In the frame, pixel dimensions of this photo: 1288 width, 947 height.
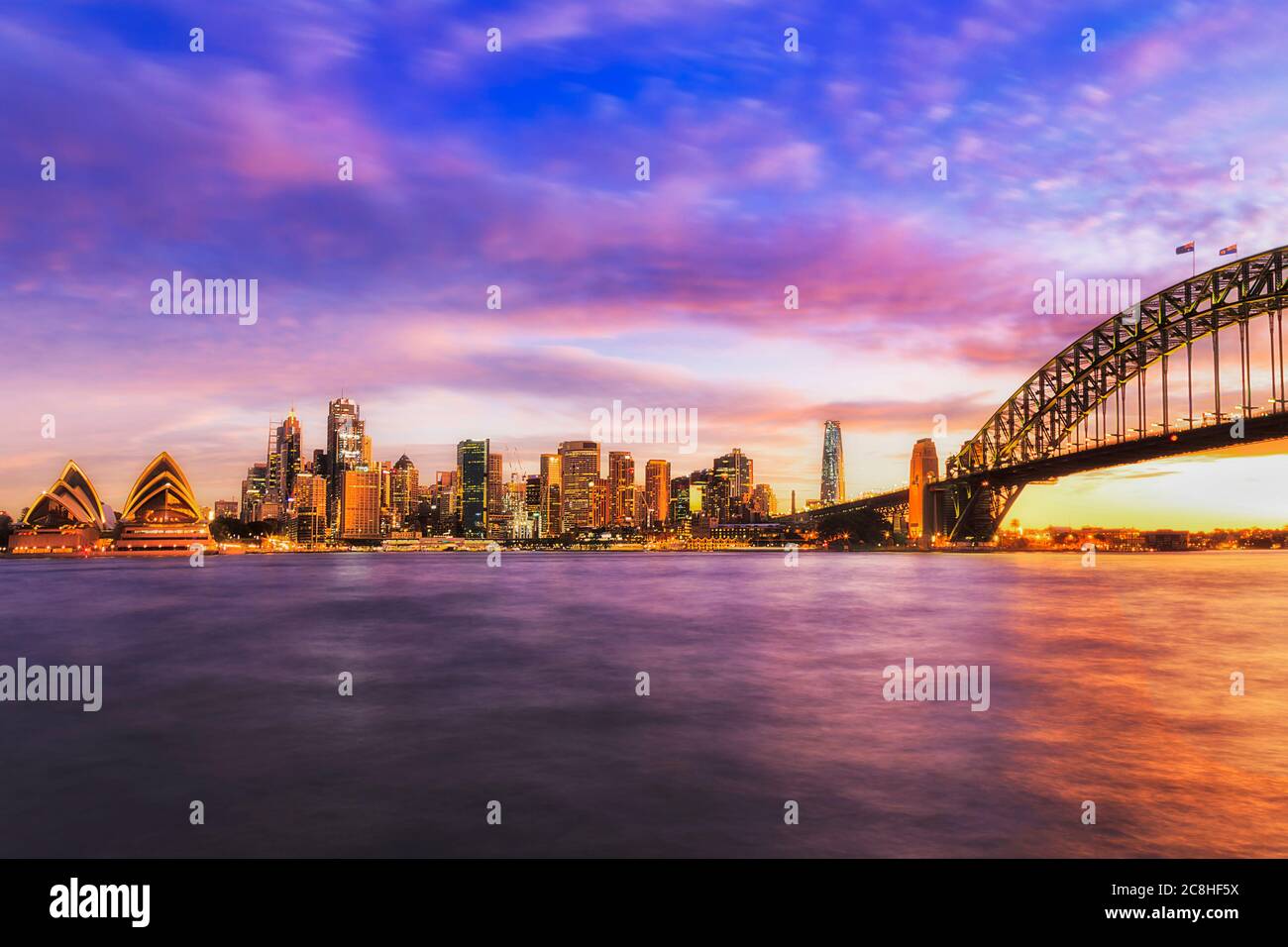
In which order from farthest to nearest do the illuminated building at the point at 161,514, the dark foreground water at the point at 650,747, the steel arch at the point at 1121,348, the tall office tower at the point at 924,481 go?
1. the illuminated building at the point at 161,514
2. the tall office tower at the point at 924,481
3. the steel arch at the point at 1121,348
4. the dark foreground water at the point at 650,747

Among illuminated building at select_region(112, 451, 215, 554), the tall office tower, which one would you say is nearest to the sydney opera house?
illuminated building at select_region(112, 451, 215, 554)

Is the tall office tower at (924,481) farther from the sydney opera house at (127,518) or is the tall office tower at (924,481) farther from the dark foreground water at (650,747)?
the sydney opera house at (127,518)

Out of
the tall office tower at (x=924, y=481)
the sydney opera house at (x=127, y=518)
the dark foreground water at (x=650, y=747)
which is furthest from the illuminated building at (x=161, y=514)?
the dark foreground water at (x=650, y=747)

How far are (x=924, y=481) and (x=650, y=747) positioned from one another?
123943mm

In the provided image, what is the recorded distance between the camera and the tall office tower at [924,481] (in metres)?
128

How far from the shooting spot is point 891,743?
567 inches

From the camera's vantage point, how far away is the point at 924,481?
129750 mm

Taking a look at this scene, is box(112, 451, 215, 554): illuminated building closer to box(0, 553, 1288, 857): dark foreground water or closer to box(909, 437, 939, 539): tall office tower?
box(909, 437, 939, 539): tall office tower

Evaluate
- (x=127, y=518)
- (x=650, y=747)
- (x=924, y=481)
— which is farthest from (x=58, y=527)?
(x=650, y=747)

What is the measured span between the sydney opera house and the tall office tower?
14758 centimetres

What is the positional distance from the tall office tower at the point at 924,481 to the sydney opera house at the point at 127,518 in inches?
5810

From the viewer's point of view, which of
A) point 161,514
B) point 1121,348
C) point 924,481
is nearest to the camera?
point 1121,348

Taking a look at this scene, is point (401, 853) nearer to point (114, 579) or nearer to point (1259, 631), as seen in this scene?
point (1259, 631)

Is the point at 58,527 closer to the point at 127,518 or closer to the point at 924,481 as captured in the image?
the point at 127,518
